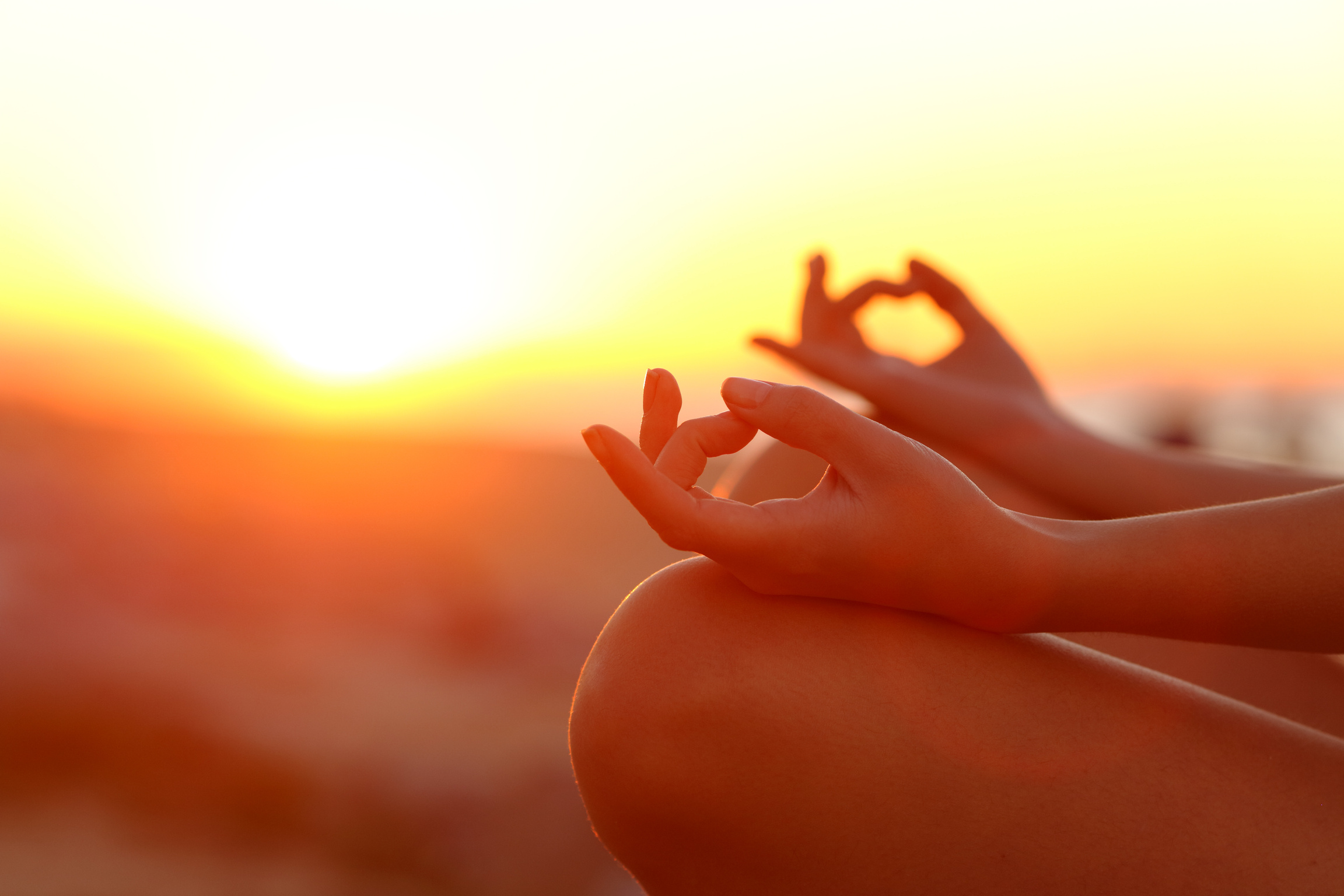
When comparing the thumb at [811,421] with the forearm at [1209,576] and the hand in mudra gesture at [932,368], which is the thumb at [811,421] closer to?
the forearm at [1209,576]

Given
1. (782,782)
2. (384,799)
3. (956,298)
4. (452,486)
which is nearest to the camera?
(782,782)

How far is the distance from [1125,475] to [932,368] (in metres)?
0.35

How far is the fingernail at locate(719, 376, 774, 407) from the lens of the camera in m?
0.56

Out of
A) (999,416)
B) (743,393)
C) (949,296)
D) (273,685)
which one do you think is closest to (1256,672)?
(999,416)

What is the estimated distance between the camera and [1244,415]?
8.48 metres

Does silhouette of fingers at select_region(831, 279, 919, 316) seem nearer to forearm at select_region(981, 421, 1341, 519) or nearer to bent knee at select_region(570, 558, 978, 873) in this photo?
forearm at select_region(981, 421, 1341, 519)

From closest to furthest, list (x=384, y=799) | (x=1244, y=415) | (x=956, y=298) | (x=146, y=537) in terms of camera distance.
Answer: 1. (x=956, y=298)
2. (x=384, y=799)
3. (x=146, y=537)
4. (x=1244, y=415)

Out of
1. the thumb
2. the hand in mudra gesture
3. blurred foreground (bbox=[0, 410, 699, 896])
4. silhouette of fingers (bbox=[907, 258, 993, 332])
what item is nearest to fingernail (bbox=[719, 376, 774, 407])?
the thumb

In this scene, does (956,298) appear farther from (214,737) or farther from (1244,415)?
(1244,415)

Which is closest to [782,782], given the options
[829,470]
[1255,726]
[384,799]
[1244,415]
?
[829,470]

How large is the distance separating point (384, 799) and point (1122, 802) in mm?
1951

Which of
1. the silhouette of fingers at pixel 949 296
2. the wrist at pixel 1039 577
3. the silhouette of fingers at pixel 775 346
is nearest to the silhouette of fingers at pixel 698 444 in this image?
the wrist at pixel 1039 577

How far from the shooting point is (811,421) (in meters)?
0.55

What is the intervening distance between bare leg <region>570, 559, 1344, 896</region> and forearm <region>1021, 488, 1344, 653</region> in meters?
0.06
